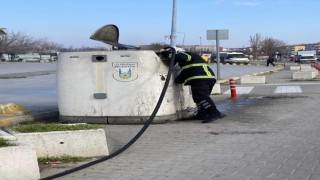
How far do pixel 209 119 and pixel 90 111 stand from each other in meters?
2.60

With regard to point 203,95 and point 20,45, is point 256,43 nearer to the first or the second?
point 20,45

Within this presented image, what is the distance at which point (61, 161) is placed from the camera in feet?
22.1

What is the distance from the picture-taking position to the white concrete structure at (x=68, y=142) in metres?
6.72

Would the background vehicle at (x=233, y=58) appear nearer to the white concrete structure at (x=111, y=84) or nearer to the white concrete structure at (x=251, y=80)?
the white concrete structure at (x=251, y=80)

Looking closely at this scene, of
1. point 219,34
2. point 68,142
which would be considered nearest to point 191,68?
point 68,142

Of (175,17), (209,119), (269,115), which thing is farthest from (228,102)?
(175,17)

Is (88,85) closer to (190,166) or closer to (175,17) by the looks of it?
(190,166)

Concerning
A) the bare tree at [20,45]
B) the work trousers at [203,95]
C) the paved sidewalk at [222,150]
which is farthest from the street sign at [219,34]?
the bare tree at [20,45]

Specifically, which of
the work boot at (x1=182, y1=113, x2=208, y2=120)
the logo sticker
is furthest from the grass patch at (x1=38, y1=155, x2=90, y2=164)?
the work boot at (x1=182, y1=113, x2=208, y2=120)

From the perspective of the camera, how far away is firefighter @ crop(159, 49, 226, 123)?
10.4m

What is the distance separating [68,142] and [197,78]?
4.21m

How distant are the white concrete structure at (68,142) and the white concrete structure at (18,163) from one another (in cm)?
98

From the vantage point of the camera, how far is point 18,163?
5.57 meters

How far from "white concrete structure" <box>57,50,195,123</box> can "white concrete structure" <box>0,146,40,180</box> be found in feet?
14.8
